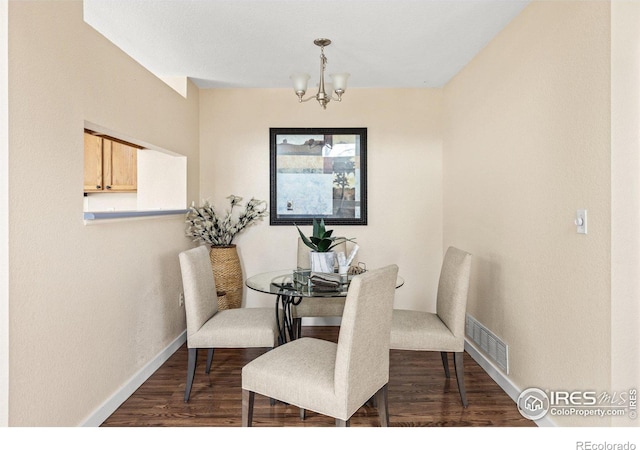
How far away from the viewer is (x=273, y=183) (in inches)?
150

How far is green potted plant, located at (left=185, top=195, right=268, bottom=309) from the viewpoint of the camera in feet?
11.4

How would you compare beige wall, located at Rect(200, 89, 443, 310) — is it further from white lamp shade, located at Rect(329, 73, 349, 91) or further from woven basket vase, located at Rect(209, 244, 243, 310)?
white lamp shade, located at Rect(329, 73, 349, 91)

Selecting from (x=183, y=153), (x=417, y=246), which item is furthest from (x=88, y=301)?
(x=417, y=246)

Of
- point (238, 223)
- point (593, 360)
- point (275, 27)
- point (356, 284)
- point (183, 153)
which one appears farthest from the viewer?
point (238, 223)

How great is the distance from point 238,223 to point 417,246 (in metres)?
1.81

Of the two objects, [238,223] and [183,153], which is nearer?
[183,153]

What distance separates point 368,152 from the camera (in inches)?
151

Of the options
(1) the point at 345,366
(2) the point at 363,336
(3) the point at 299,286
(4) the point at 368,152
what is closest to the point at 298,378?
(1) the point at 345,366

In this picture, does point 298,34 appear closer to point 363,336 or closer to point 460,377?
point 363,336

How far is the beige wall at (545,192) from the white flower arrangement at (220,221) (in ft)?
6.59

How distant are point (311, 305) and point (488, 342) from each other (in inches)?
58.1

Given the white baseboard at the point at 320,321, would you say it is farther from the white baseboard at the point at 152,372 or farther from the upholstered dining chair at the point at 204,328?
the upholstered dining chair at the point at 204,328

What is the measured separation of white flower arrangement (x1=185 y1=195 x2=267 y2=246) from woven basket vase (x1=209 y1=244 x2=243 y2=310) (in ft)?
0.37

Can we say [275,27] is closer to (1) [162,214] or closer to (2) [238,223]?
(1) [162,214]
